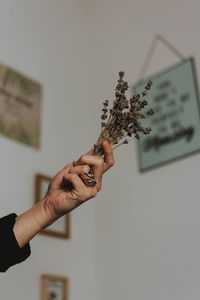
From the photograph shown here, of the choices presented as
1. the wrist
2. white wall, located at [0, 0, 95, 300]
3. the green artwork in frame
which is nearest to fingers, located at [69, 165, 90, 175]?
the wrist

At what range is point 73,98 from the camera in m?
2.60

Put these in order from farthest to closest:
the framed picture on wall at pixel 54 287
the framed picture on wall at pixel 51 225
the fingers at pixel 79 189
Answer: the framed picture on wall at pixel 51 225 → the framed picture on wall at pixel 54 287 → the fingers at pixel 79 189

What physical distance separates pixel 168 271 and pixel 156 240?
0.16 meters

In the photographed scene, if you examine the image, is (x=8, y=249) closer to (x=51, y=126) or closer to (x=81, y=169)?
(x=81, y=169)

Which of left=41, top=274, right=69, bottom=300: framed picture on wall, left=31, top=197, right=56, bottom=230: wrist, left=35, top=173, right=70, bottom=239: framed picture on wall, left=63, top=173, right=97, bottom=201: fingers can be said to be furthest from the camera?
left=35, top=173, right=70, bottom=239: framed picture on wall

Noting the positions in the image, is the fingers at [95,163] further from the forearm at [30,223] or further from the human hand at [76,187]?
the forearm at [30,223]

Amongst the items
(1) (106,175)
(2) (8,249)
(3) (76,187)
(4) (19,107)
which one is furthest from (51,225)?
(3) (76,187)

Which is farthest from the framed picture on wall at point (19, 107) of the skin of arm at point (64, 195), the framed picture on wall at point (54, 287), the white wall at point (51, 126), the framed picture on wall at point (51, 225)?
the skin of arm at point (64, 195)

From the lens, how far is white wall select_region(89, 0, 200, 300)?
2027 mm

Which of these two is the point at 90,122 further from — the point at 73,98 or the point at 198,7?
the point at 198,7

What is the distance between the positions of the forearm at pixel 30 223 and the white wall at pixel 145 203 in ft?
2.97

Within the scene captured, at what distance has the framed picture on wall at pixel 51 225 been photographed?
213 centimetres

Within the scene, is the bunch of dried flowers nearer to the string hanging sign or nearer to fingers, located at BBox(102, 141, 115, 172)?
fingers, located at BBox(102, 141, 115, 172)

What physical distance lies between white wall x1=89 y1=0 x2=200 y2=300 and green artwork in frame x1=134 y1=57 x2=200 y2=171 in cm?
5
